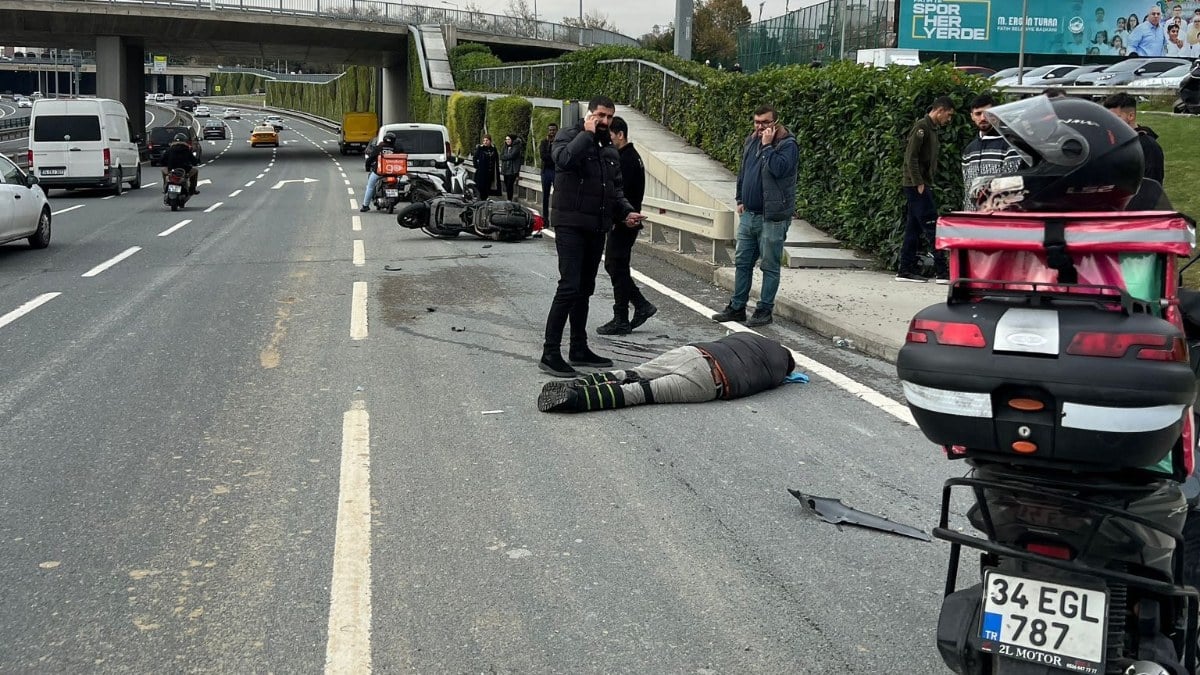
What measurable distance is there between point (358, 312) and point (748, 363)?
4.72m

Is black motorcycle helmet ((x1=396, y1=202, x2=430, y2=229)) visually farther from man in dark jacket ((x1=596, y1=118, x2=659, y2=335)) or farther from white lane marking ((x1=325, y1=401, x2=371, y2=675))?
white lane marking ((x1=325, y1=401, x2=371, y2=675))

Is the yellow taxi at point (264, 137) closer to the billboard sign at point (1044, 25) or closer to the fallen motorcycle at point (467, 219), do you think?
the billboard sign at point (1044, 25)

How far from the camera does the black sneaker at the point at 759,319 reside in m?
10.2

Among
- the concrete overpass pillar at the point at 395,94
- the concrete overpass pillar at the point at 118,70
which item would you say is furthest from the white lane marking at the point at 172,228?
the concrete overpass pillar at the point at 395,94

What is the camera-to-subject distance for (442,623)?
12.9ft

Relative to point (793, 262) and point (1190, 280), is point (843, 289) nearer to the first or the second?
point (793, 262)

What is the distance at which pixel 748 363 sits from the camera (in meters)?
7.41

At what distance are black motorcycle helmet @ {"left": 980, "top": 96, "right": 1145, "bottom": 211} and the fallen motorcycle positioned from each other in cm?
1510

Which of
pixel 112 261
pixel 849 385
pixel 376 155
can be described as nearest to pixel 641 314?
pixel 849 385

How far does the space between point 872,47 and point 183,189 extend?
3115 centimetres

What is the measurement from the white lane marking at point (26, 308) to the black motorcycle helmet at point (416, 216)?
274 inches

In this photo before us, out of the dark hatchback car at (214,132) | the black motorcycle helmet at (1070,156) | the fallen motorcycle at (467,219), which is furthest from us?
the dark hatchback car at (214,132)

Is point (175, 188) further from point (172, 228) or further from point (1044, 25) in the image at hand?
point (1044, 25)

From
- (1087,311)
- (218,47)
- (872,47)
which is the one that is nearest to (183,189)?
(1087,311)
